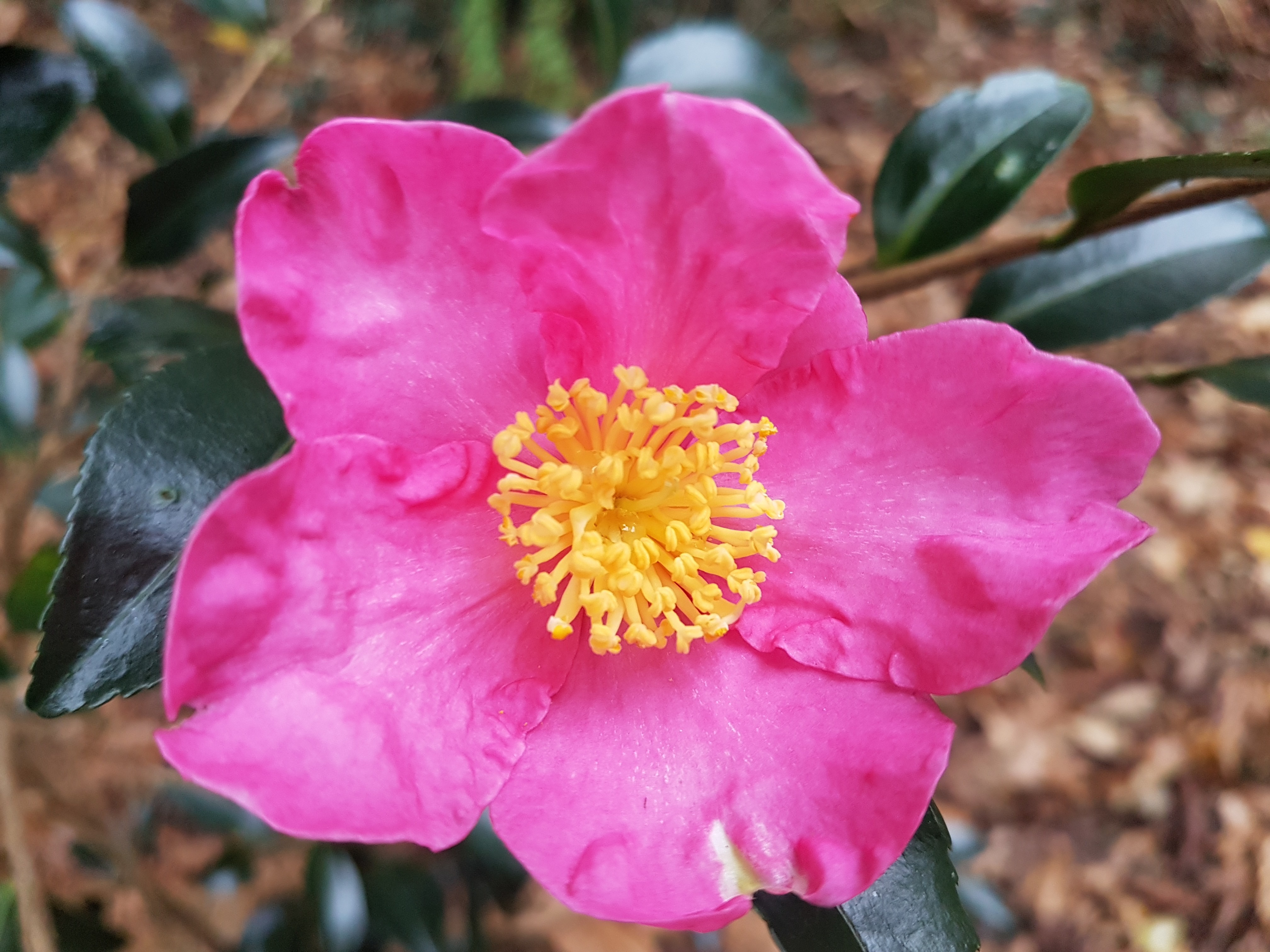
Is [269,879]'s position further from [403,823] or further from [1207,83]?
[1207,83]

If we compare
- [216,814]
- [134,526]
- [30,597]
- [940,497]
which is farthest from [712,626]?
[216,814]

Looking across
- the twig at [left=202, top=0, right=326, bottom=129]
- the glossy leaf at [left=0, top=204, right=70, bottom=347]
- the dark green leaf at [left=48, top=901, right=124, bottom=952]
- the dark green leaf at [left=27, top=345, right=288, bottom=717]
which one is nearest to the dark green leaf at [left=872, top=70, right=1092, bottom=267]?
the dark green leaf at [left=27, top=345, right=288, bottom=717]

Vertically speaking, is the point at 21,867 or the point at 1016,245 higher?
the point at 1016,245

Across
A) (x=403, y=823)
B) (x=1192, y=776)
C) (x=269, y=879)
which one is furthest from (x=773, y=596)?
(x=1192, y=776)

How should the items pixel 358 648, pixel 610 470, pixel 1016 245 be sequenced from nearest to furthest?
pixel 358 648
pixel 610 470
pixel 1016 245

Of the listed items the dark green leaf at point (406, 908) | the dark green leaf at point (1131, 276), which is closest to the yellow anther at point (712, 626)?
the dark green leaf at point (1131, 276)

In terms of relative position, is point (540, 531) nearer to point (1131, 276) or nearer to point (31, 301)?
point (1131, 276)

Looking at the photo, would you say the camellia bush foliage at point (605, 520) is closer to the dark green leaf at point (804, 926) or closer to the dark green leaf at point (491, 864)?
the dark green leaf at point (804, 926)
